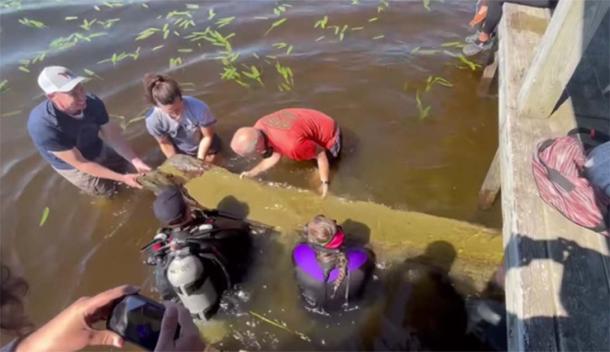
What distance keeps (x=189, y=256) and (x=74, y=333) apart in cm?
181

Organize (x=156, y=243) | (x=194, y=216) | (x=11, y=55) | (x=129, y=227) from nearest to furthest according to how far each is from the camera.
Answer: (x=156, y=243)
(x=194, y=216)
(x=129, y=227)
(x=11, y=55)

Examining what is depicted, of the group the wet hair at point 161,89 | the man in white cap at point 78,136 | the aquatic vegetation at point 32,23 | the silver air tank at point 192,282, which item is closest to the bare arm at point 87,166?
the man in white cap at point 78,136

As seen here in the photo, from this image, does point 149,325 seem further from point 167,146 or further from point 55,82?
point 167,146

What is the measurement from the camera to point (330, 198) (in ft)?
16.9

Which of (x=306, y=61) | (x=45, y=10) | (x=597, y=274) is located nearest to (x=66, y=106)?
(x=306, y=61)

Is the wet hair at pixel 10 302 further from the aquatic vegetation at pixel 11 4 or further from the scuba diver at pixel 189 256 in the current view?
the aquatic vegetation at pixel 11 4

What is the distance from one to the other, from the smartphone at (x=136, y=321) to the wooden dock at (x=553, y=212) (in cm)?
232

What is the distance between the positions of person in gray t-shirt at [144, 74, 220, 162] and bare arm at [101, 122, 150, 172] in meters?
0.43

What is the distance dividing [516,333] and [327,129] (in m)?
3.37

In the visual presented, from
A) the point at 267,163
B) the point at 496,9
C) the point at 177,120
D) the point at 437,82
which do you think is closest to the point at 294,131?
the point at 267,163

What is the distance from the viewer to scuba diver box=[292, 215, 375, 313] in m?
3.73

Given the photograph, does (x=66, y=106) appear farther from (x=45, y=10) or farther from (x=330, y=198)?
(x=45, y=10)

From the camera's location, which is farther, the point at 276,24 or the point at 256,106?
the point at 276,24

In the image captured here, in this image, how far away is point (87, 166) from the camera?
225 inches
